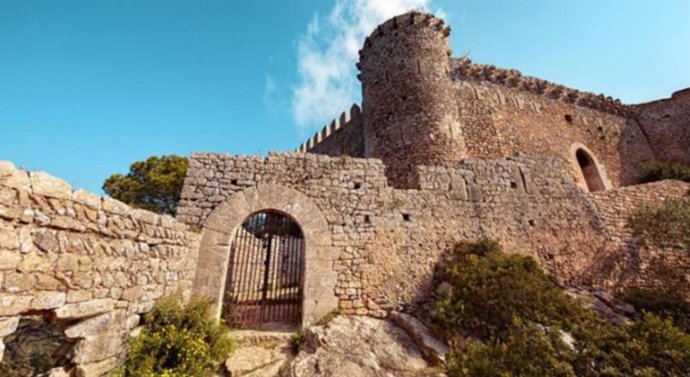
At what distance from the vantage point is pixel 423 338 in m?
4.98

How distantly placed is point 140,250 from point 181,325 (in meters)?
1.29

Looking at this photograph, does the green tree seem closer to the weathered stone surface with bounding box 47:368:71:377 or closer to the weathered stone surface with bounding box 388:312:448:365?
the weathered stone surface with bounding box 47:368:71:377

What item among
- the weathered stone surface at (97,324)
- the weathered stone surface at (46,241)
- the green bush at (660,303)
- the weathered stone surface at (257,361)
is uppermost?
the weathered stone surface at (46,241)

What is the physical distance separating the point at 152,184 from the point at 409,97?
46.6 feet

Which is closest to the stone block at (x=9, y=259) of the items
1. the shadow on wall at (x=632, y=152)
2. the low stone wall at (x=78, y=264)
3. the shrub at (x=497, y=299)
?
the low stone wall at (x=78, y=264)

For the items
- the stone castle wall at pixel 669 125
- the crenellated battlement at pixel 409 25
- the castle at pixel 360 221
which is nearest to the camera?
the castle at pixel 360 221

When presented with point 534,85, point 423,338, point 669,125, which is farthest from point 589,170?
point 423,338

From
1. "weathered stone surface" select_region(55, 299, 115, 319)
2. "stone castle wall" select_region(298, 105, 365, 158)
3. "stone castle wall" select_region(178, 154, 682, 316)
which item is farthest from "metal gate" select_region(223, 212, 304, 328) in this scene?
"stone castle wall" select_region(298, 105, 365, 158)

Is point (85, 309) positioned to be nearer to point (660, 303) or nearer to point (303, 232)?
point (303, 232)

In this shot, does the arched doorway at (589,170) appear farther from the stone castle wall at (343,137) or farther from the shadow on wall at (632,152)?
the stone castle wall at (343,137)

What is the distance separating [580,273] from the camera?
7.06 meters

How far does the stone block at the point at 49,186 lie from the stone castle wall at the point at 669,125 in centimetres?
2492

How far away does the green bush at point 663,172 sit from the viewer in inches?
495

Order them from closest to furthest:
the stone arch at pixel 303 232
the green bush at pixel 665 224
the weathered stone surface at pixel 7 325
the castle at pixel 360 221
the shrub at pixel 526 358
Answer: the weathered stone surface at pixel 7 325 < the shrub at pixel 526 358 < the castle at pixel 360 221 < the stone arch at pixel 303 232 < the green bush at pixel 665 224
